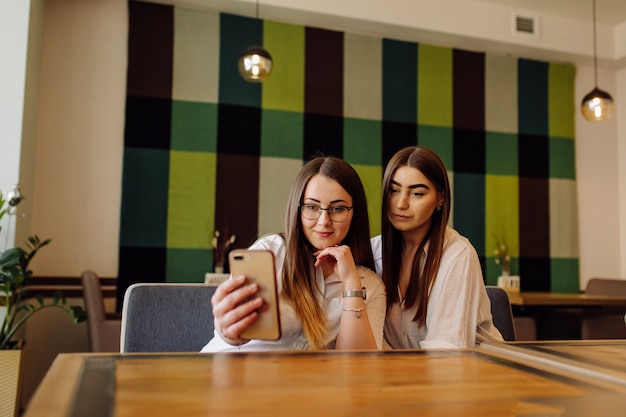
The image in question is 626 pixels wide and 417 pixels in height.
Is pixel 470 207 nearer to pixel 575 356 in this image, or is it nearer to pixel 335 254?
pixel 335 254

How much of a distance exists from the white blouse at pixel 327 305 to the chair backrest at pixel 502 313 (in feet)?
1.39

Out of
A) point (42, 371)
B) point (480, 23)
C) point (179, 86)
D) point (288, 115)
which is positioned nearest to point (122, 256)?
point (42, 371)

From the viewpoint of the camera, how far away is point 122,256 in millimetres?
3828

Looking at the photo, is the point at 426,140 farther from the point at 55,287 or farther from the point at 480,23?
the point at 55,287

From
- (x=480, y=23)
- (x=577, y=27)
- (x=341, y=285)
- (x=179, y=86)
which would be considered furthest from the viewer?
Answer: (x=577, y=27)

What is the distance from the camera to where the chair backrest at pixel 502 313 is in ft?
5.79

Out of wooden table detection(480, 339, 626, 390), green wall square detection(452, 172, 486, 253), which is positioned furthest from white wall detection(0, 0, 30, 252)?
green wall square detection(452, 172, 486, 253)

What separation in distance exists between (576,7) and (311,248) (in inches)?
167

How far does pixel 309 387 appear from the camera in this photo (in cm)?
70

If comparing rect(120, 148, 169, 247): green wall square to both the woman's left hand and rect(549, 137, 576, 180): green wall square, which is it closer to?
the woman's left hand

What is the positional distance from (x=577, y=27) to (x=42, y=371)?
510cm

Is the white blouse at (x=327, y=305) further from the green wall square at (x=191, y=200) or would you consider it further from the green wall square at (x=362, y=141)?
the green wall square at (x=362, y=141)

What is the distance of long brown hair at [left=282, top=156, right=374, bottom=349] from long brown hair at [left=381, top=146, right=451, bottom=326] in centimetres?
8

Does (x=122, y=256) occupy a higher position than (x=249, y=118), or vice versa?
(x=249, y=118)
